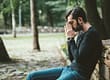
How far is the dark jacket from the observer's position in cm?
527

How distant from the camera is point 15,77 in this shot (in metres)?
11.3

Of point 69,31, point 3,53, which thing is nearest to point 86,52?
point 69,31

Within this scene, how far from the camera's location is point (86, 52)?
5254 mm

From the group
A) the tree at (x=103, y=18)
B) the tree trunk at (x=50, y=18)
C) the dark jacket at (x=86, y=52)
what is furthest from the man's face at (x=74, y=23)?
the tree trunk at (x=50, y=18)

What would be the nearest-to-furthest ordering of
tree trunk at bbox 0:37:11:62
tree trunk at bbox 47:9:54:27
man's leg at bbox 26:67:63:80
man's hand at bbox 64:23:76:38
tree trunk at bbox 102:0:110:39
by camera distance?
man's hand at bbox 64:23:76:38, man's leg at bbox 26:67:63:80, tree trunk at bbox 102:0:110:39, tree trunk at bbox 0:37:11:62, tree trunk at bbox 47:9:54:27

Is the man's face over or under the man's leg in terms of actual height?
over

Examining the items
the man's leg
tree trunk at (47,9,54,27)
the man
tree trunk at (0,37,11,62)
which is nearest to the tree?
tree trunk at (0,37,11,62)

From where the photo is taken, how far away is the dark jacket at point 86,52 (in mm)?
5269

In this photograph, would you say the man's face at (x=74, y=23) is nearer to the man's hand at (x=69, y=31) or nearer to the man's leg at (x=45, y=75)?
the man's hand at (x=69, y=31)

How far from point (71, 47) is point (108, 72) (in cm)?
68

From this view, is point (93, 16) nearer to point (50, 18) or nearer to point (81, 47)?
point (81, 47)

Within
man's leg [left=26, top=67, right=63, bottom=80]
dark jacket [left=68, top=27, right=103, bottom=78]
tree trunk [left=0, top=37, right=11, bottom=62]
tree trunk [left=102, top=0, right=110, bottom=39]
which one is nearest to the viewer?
dark jacket [left=68, top=27, right=103, bottom=78]

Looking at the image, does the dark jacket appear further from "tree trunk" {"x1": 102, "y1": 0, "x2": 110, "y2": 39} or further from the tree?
"tree trunk" {"x1": 102, "y1": 0, "x2": 110, "y2": 39}

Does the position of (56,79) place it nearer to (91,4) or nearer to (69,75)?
(69,75)
